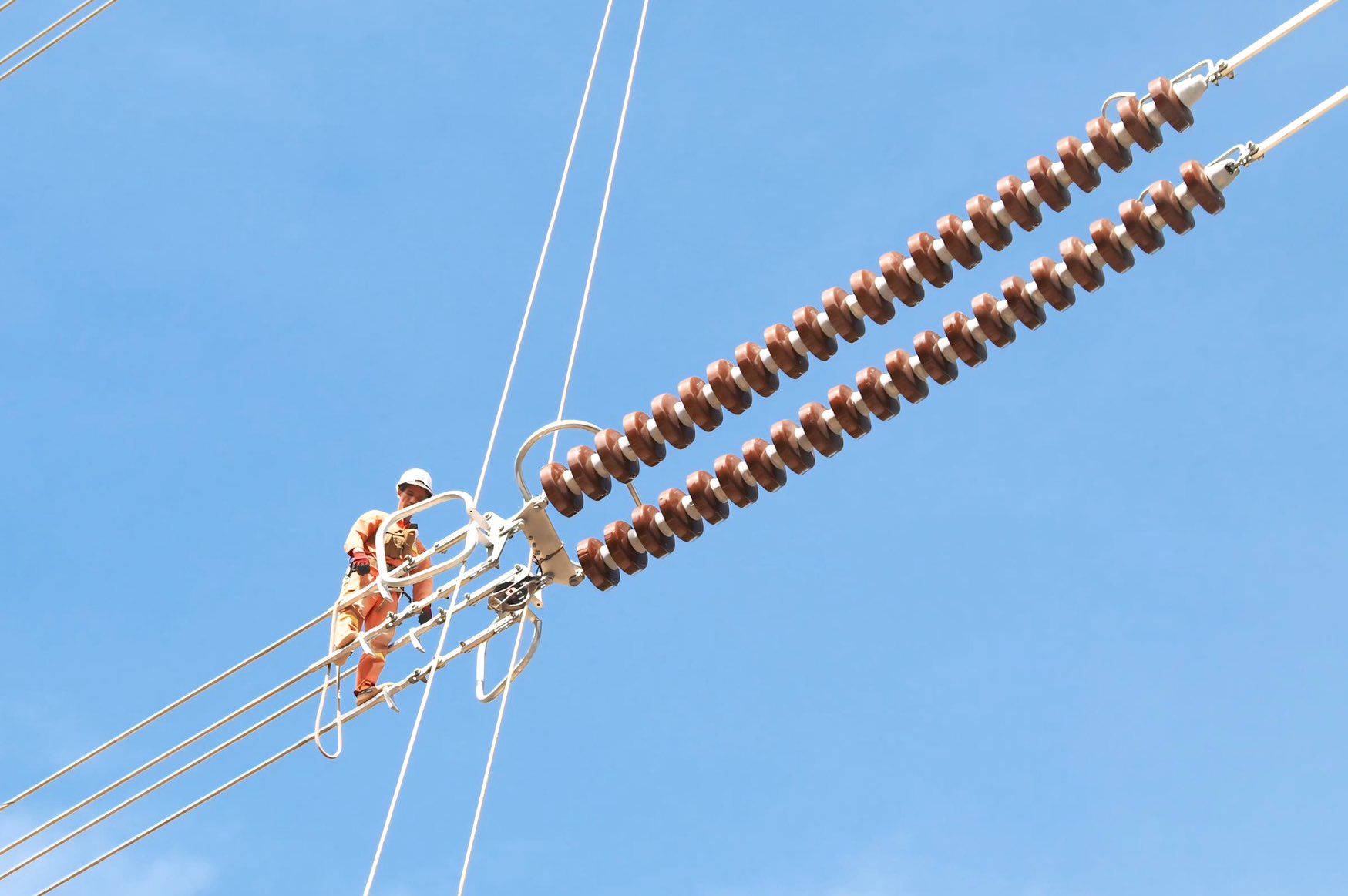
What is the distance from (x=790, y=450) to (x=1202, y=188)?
2587 millimetres

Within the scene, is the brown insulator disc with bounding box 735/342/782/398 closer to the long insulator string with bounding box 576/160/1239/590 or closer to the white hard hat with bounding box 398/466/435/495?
the long insulator string with bounding box 576/160/1239/590

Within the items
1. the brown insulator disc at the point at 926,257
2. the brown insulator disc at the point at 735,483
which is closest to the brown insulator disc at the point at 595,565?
the brown insulator disc at the point at 735,483

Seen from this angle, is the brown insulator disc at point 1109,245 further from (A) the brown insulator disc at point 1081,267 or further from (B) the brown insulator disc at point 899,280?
(B) the brown insulator disc at point 899,280

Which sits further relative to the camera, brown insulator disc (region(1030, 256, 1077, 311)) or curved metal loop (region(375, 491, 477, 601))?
curved metal loop (region(375, 491, 477, 601))

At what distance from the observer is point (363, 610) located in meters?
15.3

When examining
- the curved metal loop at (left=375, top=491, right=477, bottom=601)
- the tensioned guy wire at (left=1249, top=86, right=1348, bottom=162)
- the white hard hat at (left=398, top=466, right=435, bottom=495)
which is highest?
the white hard hat at (left=398, top=466, right=435, bottom=495)

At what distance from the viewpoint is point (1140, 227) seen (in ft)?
40.2

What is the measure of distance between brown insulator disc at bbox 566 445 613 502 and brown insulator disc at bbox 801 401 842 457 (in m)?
1.25

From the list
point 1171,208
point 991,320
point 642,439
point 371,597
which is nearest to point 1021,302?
point 991,320

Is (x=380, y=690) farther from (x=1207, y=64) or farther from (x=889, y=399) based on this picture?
(x=1207, y=64)

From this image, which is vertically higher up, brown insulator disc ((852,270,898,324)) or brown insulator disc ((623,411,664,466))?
brown insulator disc ((623,411,664,466))

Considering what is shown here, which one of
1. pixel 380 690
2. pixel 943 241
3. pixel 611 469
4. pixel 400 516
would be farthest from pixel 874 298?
pixel 380 690

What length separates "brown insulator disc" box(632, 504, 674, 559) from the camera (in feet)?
44.6

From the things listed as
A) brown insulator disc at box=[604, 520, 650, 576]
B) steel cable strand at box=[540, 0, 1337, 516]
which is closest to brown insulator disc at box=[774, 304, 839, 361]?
steel cable strand at box=[540, 0, 1337, 516]
